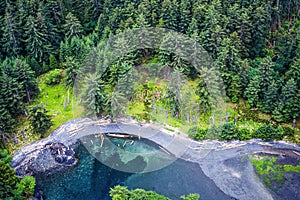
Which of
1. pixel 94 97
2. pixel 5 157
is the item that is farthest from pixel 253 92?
pixel 5 157

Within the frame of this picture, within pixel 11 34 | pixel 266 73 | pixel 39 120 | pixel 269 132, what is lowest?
pixel 269 132

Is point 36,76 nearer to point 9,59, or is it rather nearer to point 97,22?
point 9,59

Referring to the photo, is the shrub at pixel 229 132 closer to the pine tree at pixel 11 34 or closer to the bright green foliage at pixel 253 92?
the bright green foliage at pixel 253 92

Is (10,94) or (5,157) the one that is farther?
(10,94)

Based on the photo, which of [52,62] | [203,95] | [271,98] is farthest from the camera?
[52,62]

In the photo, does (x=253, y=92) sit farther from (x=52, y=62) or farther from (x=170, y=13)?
(x=52, y=62)

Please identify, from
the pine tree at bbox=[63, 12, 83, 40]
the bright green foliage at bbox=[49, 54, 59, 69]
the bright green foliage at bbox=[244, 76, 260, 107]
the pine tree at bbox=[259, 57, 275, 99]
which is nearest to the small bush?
the bright green foliage at bbox=[49, 54, 59, 69]

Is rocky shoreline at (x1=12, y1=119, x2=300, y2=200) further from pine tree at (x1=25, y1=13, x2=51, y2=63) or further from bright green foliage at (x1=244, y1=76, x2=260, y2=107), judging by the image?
pine tree at (x1=25, y1=13, x2=51, y2=63)

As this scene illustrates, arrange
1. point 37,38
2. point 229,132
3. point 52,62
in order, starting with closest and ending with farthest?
point 229,132
point 37,38
point 52,62
